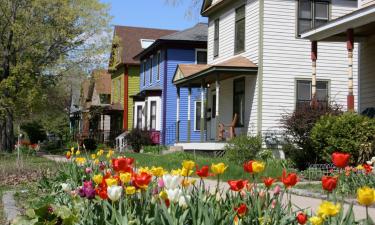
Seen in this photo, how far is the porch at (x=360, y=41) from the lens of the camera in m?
14.8

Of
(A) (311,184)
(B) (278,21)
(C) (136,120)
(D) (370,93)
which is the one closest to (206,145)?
(B) (278,21)

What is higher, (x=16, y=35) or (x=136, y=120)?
(x=16, y=35)

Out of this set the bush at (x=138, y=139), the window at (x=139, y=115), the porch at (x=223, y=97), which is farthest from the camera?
the window at (x=139, y=115)

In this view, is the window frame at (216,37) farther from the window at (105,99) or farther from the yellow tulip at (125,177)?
the window at (105,99)

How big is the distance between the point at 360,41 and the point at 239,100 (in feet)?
22.2

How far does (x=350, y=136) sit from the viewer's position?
42.7 feet

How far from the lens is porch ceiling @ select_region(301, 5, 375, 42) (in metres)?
14.0

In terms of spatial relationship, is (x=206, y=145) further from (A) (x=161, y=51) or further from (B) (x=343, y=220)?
(B) (x=343, y=220)

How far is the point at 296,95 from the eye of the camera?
Answer: 70.9ft

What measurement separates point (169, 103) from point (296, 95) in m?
13.0

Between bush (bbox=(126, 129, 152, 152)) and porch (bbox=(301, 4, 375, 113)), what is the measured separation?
16.0 m

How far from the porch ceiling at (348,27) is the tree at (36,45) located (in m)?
13.9

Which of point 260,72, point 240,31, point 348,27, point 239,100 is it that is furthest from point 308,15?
point 348,27

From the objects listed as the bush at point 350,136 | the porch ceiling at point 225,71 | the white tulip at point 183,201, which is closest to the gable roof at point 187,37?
the porch ceiling at point 225,71
